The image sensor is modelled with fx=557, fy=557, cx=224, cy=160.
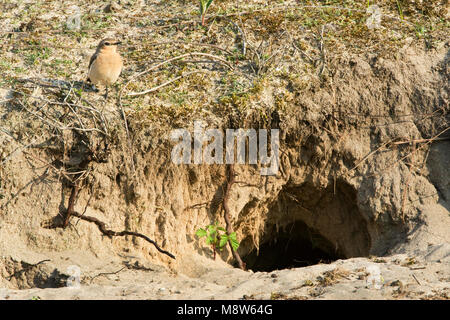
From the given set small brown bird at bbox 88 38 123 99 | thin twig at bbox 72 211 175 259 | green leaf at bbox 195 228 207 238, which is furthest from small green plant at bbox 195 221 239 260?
small brown bird at bbox 88 38 123 99

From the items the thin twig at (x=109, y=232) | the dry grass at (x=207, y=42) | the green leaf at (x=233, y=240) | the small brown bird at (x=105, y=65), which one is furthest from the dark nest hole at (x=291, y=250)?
the small brown bird at (x=105, y=65)

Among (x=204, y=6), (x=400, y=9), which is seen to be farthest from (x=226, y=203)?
(x=400, y=9)

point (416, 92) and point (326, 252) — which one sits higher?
point (416, 92)

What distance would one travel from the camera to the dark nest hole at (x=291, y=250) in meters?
7.49

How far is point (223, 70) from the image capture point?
6.78 m

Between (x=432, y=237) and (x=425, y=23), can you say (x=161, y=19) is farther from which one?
(x=432, y=237)

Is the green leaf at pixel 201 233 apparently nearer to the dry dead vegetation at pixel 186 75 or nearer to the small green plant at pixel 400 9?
the dry dead vegetation at pixel 186 75

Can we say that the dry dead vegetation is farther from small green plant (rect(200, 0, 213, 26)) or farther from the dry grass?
small green plant (rect(200, 0, 213, 26))

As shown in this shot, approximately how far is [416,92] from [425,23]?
120 centimetres

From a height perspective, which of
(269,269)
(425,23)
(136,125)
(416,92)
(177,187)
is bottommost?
(269,269)

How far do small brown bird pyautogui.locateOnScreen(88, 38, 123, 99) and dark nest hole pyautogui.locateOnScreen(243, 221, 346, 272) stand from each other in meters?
2.91

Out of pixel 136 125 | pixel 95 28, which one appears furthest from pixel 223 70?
pixel 95 28

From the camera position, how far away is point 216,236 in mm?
6355

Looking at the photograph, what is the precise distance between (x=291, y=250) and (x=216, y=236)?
6.01 ft
